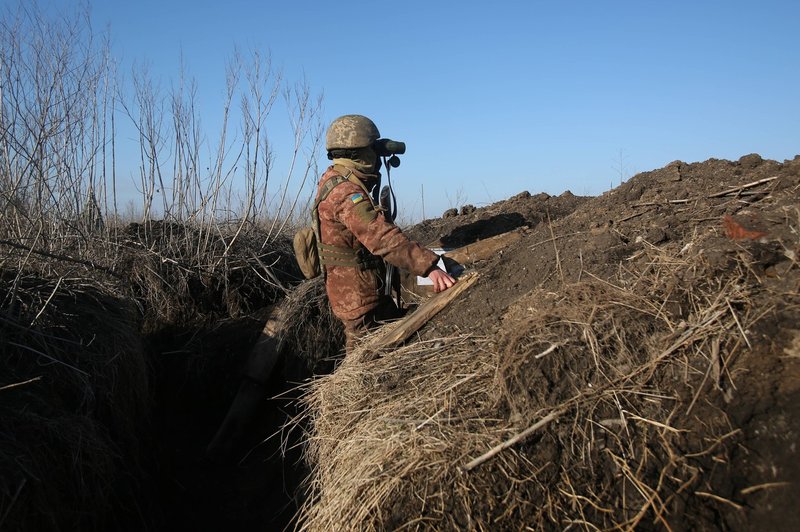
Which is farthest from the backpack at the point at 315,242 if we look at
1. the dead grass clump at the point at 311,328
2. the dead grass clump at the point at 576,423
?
the dead grass clump at the point at 576,423

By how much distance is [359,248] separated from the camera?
4074 mm

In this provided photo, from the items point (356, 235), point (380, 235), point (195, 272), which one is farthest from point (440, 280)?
point (195, 272)

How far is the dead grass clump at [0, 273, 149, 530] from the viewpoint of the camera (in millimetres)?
3246

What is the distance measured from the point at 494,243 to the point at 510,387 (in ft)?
8.03

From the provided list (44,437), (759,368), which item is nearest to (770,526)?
(759,368)

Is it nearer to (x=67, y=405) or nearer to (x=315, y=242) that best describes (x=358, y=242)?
(x=315, y=242)

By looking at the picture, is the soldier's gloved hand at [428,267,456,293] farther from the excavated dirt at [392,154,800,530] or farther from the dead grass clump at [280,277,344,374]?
the dead grass clump at [280,277,344,374]

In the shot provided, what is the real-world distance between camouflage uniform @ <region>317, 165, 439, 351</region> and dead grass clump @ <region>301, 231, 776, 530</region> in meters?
0.90

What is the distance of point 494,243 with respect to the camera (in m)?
4.83

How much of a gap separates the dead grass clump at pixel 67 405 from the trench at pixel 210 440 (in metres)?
0.60

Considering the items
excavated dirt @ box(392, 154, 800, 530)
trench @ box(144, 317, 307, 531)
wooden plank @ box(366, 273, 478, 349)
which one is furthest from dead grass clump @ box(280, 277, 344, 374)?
excavated dirt @ box(392, 154, 800, 530)

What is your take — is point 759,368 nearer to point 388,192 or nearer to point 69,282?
point 388,192

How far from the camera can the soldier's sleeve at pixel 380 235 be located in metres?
3.57

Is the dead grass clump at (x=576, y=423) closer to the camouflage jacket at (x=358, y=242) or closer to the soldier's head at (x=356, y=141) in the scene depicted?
the camouflage jacket at (x=358, y=242)
